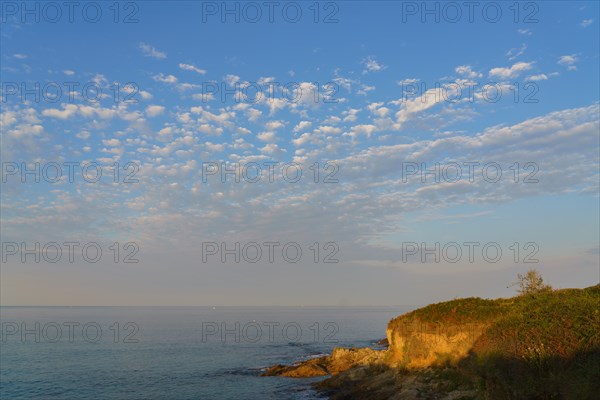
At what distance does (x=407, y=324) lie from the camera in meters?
41.1

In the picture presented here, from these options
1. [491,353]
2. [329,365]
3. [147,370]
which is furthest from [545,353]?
[147,370]

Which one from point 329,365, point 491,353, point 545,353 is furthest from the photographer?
point 329,365

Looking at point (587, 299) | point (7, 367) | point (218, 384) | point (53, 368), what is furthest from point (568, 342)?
point (7, 367)

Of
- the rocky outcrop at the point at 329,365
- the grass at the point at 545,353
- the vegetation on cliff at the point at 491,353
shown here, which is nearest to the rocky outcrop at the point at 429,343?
the vegetation on cliff at the point at 491,353

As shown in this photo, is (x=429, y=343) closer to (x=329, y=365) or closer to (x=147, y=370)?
(x=329, y=365)

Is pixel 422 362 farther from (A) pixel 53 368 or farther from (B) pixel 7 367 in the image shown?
(B) pixel 7 367

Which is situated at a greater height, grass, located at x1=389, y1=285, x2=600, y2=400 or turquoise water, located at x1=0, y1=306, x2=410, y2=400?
grass, located at x1=389, y1=285, x2=600, y2=400

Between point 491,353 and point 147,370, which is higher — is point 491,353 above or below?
above

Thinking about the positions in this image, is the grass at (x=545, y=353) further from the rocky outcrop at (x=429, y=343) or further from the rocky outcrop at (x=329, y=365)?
the rocky outcrop at (x=329, y=365)

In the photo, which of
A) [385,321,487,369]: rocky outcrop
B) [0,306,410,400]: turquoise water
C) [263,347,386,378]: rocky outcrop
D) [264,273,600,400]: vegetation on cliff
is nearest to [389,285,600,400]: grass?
[264,273,600,400]: vegetation on cliff

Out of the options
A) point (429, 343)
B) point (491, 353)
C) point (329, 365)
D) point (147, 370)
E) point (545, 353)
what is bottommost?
point (147, 370)

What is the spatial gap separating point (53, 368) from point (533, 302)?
2696 inches

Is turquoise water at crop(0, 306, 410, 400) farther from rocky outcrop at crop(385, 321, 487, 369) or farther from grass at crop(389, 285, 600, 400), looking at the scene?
grass at crop(389, 285, 600, 400)

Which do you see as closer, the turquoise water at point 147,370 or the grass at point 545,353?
the grass at point 545,353
